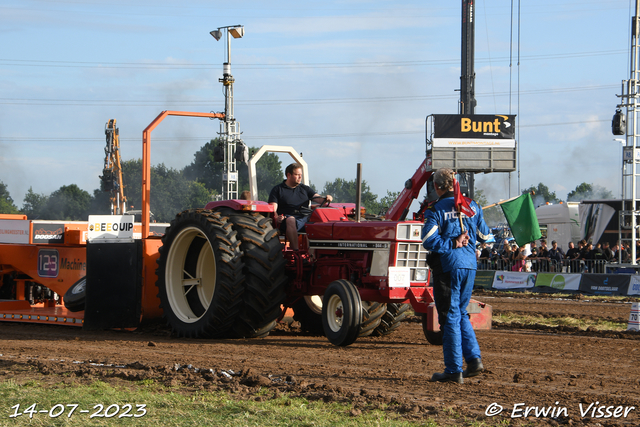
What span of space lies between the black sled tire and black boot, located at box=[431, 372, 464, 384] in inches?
217

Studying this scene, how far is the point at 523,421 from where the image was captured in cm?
428

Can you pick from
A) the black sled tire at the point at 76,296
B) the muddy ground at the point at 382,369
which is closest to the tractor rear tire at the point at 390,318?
the muddy ground at the point at 382,369

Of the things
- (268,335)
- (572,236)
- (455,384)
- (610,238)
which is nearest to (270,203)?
(268,335)

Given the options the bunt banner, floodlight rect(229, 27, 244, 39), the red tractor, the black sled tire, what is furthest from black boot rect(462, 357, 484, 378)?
floodlight rect(229, 27, 244, 39)

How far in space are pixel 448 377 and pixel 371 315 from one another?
9.54 ft

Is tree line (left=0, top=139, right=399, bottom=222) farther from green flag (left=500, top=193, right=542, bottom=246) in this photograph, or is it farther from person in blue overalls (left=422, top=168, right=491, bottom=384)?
person in blue overalls (left=422, top=168, right=491, bottom=384)

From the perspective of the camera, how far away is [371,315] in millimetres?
8367

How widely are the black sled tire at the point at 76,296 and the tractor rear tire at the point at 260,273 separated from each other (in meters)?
2.48

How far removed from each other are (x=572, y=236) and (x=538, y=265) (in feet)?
22.8

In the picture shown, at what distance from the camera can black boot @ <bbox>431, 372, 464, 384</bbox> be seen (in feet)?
17.9

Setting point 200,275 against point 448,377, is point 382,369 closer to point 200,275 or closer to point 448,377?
point 448,377

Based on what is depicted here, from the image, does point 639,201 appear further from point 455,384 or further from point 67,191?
point 67,191

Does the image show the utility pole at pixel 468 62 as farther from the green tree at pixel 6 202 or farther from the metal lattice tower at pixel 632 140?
the green tree at pixel 6 202

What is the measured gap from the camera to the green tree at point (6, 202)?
286 ft
